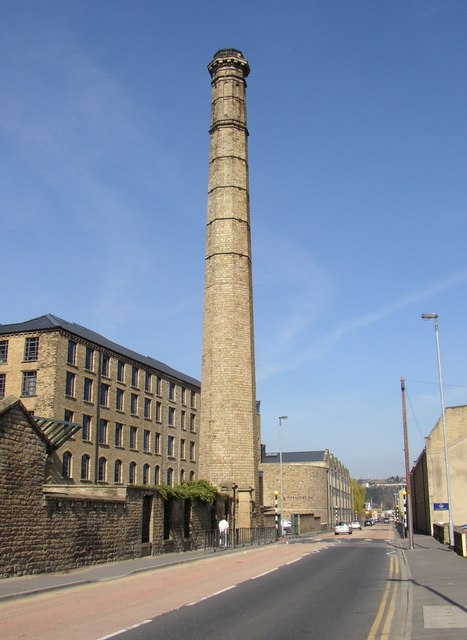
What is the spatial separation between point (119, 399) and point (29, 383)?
31.9 feet

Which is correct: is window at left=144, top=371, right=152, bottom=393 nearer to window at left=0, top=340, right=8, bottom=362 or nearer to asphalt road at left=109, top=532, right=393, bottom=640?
window at left=0, top=340, right=8, bottom=362

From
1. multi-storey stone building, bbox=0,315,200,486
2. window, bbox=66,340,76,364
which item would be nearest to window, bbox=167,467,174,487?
multi-storey stone building, bbox=0,315,200,486

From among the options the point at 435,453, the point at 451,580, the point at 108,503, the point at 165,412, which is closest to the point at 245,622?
the point at 451,580

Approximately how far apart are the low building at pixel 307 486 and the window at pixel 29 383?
113 ft

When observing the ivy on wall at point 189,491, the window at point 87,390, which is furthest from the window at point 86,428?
the ivy on wall at point 189,491

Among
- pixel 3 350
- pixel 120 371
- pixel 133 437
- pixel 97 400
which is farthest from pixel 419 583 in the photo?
pixel 133 437

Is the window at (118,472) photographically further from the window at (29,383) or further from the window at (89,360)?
the window at (29,383)

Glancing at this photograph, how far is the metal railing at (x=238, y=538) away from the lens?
32625mm

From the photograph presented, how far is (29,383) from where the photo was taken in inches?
1734

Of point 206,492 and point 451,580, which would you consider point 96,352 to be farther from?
point 451,580

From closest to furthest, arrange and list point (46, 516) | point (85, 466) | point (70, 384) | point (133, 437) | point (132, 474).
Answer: point (46, 516) < point (70, 384) < point (85, 466) < point (132, 474) < point (133, 437)

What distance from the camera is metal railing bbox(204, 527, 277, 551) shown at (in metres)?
32.6

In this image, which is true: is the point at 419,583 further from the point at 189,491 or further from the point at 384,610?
the point at 189,491

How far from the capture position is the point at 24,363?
146 ft
